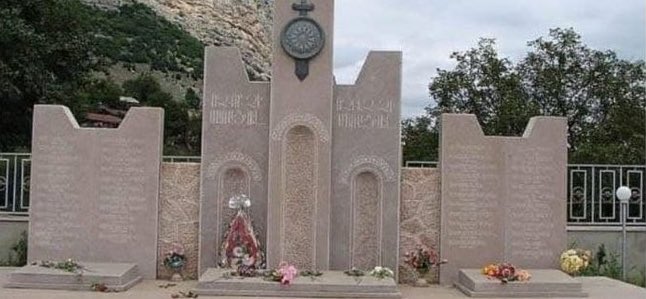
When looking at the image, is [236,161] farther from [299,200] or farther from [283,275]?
[283,275]

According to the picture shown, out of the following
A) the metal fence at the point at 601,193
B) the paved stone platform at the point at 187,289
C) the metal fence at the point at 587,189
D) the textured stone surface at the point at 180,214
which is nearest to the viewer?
the paved stone platform at the point at 187,289

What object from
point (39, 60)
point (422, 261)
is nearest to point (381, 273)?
point (422, 261)

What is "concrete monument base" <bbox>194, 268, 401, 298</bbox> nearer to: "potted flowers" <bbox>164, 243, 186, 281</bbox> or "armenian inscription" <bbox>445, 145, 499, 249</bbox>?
"potted flowers" <bbox>164, 243, 186, 281</bbox>

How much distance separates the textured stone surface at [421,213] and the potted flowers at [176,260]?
284cm

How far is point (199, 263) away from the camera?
11.3m

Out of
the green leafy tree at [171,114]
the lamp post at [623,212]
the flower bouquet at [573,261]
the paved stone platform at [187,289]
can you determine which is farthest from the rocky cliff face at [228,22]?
the flower bouquet at [573,261]

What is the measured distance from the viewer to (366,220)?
1135cm

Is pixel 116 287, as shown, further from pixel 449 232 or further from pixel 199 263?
pixel 449 232

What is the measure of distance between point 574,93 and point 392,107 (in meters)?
10.5

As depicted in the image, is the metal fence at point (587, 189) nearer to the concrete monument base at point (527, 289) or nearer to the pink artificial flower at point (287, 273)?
the concrete monument base at point (527, 289)

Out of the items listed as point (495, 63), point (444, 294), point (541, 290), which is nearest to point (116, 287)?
point (444, 294)

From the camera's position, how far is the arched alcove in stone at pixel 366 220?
11.3 m

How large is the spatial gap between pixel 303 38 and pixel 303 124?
1110 millimetres

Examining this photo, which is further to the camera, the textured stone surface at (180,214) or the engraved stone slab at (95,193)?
the textured stone surface at (180,214)
